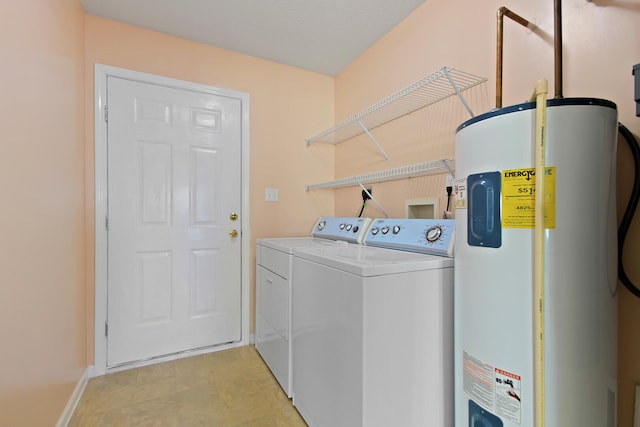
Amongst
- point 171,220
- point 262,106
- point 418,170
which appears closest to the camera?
point 418,170

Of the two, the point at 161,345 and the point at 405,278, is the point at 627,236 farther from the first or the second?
the point at 161,345

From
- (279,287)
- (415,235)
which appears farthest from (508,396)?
(279,287)

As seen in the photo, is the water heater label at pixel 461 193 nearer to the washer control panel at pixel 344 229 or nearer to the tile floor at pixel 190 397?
the washer control panel at pixel 344 229

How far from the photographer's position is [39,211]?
3.94 ft

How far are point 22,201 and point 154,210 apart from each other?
3.19ft

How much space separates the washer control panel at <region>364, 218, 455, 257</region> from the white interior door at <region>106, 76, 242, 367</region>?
1.17 m

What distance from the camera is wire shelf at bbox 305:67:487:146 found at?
1.35 m

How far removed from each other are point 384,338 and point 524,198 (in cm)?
63

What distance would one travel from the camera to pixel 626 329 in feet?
3.10

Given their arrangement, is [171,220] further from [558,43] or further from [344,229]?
[558,43]

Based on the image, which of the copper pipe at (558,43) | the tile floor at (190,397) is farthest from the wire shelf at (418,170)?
the tile floor at (190,397)

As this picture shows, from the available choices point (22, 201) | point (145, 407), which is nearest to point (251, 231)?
point (145, 407)

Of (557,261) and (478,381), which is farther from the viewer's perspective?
(478,381)

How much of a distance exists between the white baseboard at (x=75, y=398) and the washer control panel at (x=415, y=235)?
1756 millimetres
